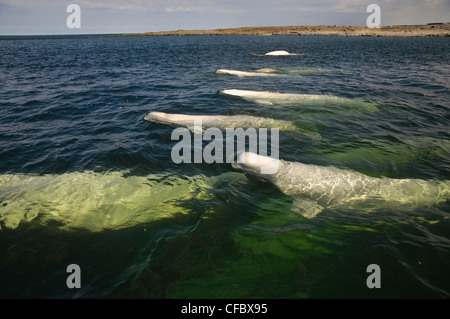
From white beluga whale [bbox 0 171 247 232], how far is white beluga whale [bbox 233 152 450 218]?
1.03m

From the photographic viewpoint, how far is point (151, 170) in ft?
26.6

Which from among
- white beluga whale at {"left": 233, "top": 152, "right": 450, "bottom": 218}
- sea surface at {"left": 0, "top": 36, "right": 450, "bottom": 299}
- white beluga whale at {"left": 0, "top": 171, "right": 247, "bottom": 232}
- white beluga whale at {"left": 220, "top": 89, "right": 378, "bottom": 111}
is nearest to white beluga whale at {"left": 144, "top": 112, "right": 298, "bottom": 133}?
sea surface at {"left": 0, "top": 36, "right": 450, "bottom": 299}

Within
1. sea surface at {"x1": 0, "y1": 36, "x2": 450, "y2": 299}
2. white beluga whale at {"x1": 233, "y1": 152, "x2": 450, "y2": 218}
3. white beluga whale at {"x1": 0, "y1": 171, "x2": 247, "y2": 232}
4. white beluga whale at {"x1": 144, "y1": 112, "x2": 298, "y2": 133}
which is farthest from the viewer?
white beluga whale at {"x1": 144, "y1": 112, "x2": 298, "y2": 133}

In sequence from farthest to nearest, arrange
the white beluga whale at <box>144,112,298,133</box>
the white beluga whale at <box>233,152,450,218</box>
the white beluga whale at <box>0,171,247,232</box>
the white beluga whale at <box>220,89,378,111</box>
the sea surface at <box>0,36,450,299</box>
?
1. the white beluga whale at <box>220,89,378,111</box>
2. the white beluga whale at <box>144,112,298,133</box>
3. the white beluga whale at <box>233,152,450,218</box>
4. the white beluga whale at <box>0,171,247,232</box>
5. the sea surface at <box>0,36,450,299</box>

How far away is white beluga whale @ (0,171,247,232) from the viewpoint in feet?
19.4

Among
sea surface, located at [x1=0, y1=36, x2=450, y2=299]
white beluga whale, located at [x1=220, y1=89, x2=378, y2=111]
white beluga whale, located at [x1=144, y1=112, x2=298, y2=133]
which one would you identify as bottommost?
sea surface, located at [x1=0, y1=36, x2=450, y2=299]

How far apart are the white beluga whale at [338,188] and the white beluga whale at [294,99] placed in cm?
842

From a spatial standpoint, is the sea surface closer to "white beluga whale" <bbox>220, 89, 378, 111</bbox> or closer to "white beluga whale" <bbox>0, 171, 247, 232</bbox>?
"white beluga whale" <bbox>0, 171, 247, 232</bbox>

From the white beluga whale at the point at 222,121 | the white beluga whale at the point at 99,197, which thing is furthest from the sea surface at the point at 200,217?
the white beluga whale at the point at 222,121

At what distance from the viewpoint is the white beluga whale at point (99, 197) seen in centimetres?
591

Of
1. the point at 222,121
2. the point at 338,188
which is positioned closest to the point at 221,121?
the point at 222,121

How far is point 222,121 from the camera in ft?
39.5
